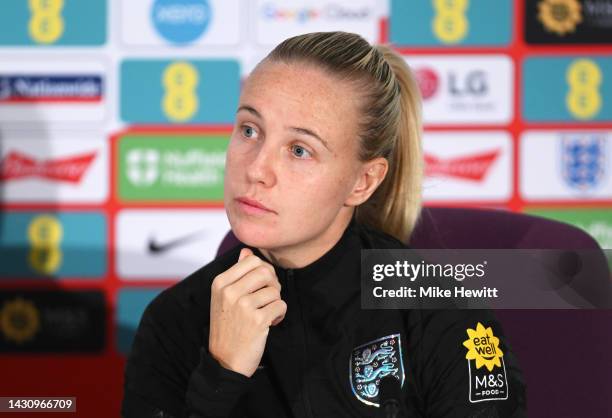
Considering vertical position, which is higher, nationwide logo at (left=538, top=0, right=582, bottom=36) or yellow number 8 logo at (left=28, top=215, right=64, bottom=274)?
nationwide logo at (left=538, top=0, right=582, bottom=36)

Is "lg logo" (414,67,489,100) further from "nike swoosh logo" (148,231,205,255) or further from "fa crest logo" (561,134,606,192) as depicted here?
"nike swoosh logo" (148,231,205,255)

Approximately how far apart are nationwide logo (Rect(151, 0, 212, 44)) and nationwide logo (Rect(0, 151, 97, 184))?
Answer: 0.43 meters

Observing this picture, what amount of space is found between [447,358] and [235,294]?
0.24 metres

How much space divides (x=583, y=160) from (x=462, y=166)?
1.21 ft

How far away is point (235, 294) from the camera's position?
0.84 meters

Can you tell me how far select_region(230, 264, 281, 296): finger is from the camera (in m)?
0.84

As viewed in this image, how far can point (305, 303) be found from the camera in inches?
37.5

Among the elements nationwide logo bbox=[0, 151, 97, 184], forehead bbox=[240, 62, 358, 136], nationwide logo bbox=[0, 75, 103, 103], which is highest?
forehead bbox=[240, 62, 358, 136]

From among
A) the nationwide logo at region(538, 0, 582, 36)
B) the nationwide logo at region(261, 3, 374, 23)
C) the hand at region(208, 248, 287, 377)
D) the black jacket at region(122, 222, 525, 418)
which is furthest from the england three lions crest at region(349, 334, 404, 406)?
the nationwide logo at region(538, 0, 582, 36)

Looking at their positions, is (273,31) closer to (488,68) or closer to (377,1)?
(377,1)

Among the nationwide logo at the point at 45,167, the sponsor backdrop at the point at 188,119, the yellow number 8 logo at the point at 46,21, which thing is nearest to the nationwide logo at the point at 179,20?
the sponsor backdrop at the point at 188,119

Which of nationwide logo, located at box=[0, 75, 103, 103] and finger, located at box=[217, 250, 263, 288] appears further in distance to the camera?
nationwide logo, located at box=[0, 75, 103, 103]

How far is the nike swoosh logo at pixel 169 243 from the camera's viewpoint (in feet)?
8.14

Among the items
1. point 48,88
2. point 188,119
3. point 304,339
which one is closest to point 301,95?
point 304,339
